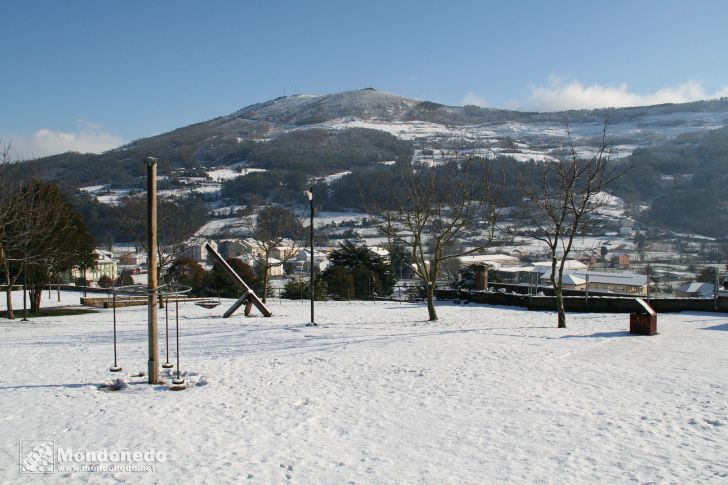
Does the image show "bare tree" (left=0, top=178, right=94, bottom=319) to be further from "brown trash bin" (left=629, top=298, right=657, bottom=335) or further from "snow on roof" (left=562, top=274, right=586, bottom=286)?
"snow on roof" (left=562, top=274, right=586, bottom=286)

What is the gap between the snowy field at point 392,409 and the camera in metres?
5.50

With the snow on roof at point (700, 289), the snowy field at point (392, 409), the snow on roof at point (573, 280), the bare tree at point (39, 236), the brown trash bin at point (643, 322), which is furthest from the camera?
the snow on roof at point (573, 280)

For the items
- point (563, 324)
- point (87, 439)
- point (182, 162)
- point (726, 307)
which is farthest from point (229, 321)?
point (182, 162)

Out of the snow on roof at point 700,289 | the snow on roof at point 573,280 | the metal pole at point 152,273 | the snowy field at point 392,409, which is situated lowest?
the snow on roof at point 700,289

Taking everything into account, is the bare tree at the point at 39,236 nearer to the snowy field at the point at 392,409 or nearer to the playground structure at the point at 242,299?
the playground structure at the point at 242,299

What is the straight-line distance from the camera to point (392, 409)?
754cm

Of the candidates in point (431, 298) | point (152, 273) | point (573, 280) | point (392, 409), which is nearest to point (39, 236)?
point (431, 298)

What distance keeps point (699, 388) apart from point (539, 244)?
85.0 metres

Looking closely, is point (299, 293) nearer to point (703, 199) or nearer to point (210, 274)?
point (210, 274)

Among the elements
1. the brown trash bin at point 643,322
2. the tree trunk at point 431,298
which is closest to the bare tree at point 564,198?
the brown trash bin at point 643,322

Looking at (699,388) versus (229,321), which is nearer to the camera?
(699,388)

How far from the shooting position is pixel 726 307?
1880 cm

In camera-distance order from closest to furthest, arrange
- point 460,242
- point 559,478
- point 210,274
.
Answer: point 559,478
point 210,274
point 460,242

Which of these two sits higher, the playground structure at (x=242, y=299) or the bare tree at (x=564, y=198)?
the bare tree at (x=564, y=198)
